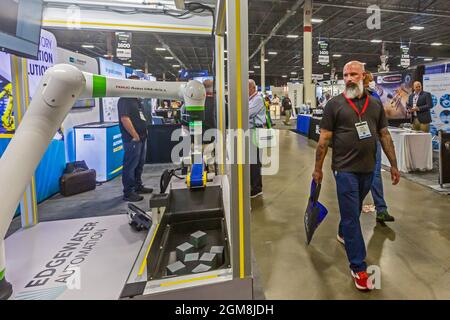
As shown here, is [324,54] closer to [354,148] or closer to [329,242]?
[329,242]

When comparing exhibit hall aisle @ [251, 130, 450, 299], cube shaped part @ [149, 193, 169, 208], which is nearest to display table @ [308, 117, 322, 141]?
exhibit hall aisle @ [251, 130, 450, 299]

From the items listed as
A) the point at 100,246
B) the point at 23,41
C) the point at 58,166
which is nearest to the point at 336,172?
the point at 100,246

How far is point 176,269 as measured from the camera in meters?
1.78

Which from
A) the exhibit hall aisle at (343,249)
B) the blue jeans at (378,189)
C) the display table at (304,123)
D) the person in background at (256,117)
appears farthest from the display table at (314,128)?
the blue jeans at (378,189)

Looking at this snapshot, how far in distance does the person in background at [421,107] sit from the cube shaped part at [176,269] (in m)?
6.02

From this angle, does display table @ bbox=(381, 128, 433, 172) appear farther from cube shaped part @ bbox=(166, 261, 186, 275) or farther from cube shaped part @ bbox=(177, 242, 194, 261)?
cube shaped part @ bbox=(166, 261, 186, 275)

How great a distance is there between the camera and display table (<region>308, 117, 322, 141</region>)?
8914 mm

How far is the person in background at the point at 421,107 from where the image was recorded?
5.73 meters

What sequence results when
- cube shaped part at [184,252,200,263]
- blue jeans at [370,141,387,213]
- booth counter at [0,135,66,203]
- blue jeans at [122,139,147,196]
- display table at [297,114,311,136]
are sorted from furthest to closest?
display table at [297,114,311,136], blue jeans at [122,139,147,196], booth counter at [0,135,66,203], blue jeans at [370,141,387,213], cube shaped part at [184,252,200,263]

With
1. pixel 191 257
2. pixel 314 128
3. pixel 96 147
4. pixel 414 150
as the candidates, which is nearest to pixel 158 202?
pixel 191 257

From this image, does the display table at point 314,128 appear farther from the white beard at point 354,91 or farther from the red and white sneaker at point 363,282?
the red and white sneaker at point 363,282

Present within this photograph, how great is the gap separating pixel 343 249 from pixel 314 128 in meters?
7.16

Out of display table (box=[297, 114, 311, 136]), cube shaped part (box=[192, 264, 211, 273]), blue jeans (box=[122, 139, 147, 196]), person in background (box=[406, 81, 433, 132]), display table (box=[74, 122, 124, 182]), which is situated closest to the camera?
cube shaped part (box=[192, 264, 211, 273])

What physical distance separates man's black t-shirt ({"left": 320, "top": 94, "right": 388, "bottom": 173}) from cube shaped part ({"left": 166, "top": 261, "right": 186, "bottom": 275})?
1.27 m
